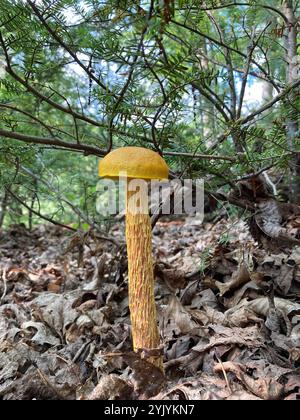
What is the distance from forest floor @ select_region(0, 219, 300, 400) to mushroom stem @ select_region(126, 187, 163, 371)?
0.15 meters

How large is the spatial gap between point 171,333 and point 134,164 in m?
1.31

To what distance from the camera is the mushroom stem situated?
205cm

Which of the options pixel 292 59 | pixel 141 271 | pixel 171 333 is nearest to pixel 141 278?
pixel 141 271

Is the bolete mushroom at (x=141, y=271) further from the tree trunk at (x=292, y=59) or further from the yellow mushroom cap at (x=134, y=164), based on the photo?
the tree trunk at (x=292, y=59)

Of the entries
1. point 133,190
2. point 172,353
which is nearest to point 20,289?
point 172,353

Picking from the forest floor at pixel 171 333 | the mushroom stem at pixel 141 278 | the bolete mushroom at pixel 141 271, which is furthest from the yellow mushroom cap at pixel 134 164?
the forest floor at pixel 171 333

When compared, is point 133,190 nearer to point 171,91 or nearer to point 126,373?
point 171,91

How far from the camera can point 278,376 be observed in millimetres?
1733

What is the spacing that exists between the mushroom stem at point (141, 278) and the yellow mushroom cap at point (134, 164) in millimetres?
241

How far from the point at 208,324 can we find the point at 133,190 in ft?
3.64

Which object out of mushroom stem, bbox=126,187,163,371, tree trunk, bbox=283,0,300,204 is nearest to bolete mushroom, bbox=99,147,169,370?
mushroom stem, bbox=126,187,163,371

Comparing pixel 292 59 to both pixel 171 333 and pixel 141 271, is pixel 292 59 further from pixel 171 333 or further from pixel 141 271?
pixel 171 333

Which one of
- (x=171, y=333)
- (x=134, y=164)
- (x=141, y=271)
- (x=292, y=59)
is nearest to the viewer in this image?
(x=134, y=164)

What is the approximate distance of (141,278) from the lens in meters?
2.08
